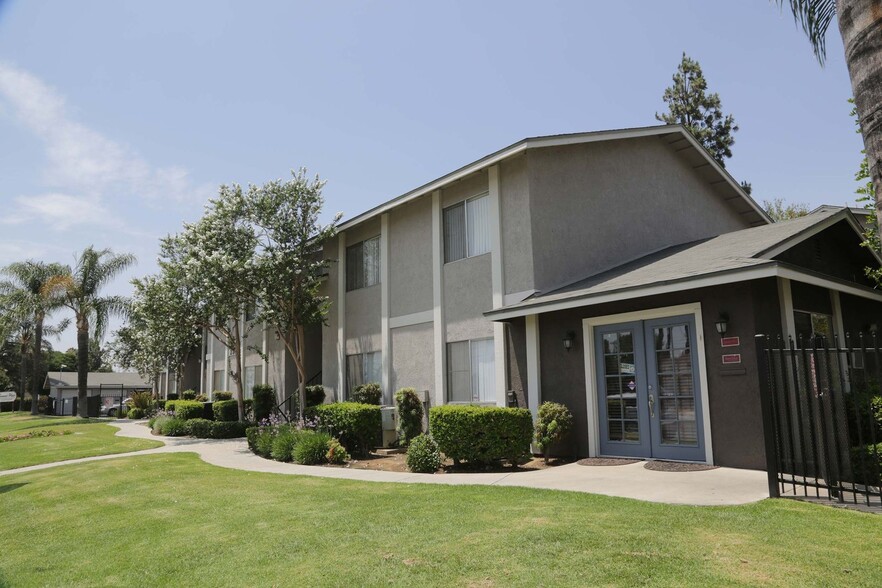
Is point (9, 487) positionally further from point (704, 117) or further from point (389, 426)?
point (704, 117)

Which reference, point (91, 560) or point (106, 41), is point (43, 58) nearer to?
point (106, 41)

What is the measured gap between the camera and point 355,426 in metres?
14.3

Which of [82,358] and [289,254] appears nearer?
[289,254]

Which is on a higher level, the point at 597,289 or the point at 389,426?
the point at 597,289

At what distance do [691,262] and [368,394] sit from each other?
8942 mm

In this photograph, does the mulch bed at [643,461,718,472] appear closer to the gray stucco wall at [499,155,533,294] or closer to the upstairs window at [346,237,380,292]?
the gray stucco wall at [499,155,533,294]

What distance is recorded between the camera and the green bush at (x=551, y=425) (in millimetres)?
11531

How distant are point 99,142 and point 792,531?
13104mm

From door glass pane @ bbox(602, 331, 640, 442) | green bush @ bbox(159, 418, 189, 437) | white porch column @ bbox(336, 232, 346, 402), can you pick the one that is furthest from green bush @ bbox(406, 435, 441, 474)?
green bush @ bbox(159, 418, 189, 437)

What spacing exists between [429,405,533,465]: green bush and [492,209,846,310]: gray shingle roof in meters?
2.32

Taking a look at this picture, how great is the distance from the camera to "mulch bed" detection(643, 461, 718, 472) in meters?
9.75

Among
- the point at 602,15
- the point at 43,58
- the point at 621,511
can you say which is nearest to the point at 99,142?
the point at 43,58

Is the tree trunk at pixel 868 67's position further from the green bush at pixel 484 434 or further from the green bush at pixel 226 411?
the green bush at pixel 226 411

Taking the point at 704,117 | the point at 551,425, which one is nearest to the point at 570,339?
the point at 551,425
